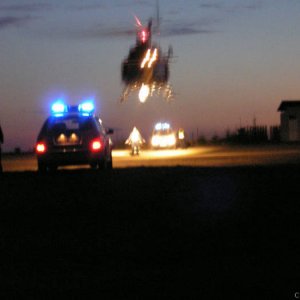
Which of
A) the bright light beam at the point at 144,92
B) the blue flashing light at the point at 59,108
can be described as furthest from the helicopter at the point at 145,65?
the blue flashing light at the point at 59,108

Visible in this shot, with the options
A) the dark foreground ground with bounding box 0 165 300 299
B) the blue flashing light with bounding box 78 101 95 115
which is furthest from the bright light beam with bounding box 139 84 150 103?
the dark foreground ground with bounding box 0 165 300 299

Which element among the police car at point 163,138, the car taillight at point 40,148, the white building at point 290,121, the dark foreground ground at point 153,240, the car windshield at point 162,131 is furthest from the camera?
the white building at point 290,121

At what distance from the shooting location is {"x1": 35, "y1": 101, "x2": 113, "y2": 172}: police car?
25672mm

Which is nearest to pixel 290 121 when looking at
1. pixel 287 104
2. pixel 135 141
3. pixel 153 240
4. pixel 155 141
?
pixel 287 104

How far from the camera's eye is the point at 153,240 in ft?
39.1

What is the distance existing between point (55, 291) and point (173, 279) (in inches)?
47.2

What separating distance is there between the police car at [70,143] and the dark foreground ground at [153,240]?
626cm

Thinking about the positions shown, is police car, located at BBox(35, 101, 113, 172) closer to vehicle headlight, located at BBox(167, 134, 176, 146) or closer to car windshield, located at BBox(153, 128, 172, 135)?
vehicle headlight, located at BBox(167, 134, 176, 146)

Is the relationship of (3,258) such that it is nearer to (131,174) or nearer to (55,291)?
(55,291)

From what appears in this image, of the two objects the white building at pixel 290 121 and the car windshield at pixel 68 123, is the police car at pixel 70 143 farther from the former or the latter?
the white building at pixel 290 121

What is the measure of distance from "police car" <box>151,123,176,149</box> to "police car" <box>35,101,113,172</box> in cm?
2879

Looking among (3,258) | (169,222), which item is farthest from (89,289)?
(169,222)

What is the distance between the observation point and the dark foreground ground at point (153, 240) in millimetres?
9336

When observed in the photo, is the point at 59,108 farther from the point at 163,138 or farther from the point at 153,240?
the point at 163,138
